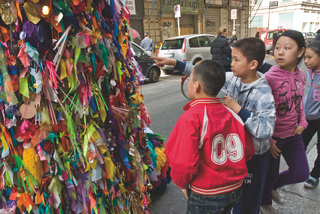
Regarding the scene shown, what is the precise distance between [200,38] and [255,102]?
10.4 meters

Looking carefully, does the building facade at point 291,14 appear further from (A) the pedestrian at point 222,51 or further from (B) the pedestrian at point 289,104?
(B) the pedestrian at point 289,104

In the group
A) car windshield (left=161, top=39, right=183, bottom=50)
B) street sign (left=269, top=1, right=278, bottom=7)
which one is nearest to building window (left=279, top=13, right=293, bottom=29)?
street sign (left=269, top=1, right=278, bottom=7)

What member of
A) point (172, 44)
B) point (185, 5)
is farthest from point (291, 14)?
point (172, 44)

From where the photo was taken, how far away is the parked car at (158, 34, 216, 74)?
10570mm

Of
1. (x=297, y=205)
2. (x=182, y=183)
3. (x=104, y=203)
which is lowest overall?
(x=297, y=205)

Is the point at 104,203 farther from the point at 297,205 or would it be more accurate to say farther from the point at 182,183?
the point at 297,205

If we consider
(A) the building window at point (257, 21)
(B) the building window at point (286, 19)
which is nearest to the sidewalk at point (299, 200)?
(B) the building window at point (286, 19)

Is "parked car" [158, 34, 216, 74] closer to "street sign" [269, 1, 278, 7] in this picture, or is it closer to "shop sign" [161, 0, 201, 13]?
"shop sign" [161, 0, 201, 13]

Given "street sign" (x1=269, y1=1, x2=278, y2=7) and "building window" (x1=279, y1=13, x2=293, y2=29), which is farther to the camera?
"building window" (x1=279, y1=13, x2=293, y2=29)

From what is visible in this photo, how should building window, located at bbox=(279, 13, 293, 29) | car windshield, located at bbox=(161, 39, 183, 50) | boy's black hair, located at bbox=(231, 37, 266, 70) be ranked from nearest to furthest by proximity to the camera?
boy's black hair, located at bbox=(231, 37, 266, 70) → car windshield, located at bbox=(161, 39, 183, 50) → building window, located at bbox=(279, 13, 293, 29)

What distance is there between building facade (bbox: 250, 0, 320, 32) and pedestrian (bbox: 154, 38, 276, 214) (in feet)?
132

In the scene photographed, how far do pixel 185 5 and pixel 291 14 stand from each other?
27.2 metres

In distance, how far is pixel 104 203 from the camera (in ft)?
5.32

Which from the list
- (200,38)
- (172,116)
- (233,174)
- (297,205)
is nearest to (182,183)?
(233,174)
